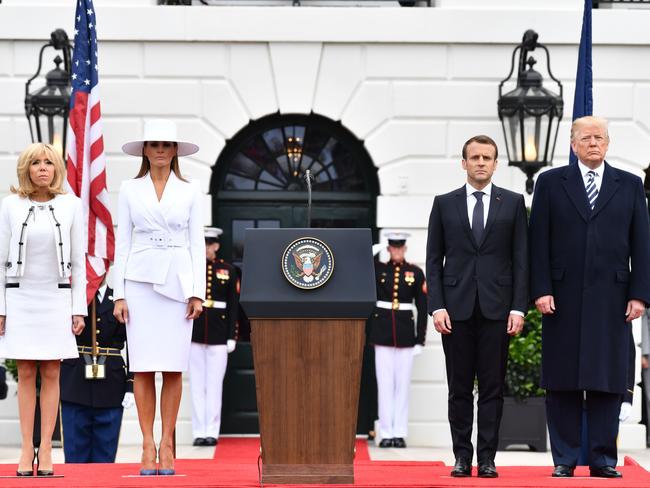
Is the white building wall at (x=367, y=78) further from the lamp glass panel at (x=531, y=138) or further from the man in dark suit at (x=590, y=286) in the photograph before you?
the man in dark suit at (x=590, y=286)

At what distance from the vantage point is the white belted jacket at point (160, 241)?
7852 millimetres

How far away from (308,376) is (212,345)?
687 centimetres

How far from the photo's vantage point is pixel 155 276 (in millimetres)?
7836

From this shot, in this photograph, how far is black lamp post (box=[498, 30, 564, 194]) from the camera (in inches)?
540

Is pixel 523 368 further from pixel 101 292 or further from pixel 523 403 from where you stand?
pixel 101 292

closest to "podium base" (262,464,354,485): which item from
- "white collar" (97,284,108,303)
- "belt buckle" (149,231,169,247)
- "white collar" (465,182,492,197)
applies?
"belt buckle" (149,231,169,247)

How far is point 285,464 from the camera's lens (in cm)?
724


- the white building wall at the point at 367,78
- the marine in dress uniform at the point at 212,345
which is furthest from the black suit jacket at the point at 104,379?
the white building wall at the point at 367,78

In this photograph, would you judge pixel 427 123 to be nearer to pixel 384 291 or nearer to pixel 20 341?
pixel 384 291

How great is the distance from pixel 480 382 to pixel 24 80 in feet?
26.0

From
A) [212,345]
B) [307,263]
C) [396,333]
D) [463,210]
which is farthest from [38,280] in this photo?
[396,333]

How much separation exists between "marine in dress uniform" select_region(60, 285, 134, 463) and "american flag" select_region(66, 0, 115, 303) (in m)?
0.83

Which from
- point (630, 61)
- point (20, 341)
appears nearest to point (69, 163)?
point (20, 341)

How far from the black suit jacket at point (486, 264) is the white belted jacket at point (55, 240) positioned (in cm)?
190
